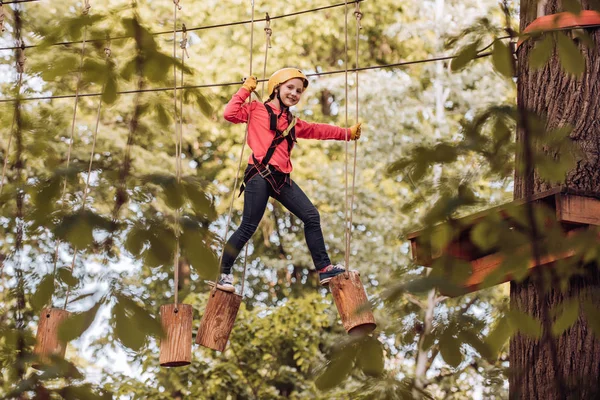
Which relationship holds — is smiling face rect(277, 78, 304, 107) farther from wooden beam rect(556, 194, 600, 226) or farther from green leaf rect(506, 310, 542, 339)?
green leaf rect(506, 310, 542, 339)

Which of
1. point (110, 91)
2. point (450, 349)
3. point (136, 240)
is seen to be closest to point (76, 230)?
point (136, 240)

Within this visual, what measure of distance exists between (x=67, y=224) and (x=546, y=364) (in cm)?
192

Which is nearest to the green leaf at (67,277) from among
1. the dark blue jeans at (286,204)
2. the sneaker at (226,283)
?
the sneaker at (226,283)

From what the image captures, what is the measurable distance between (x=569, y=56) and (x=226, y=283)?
2412 mm

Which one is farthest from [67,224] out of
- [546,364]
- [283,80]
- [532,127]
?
[283,80]

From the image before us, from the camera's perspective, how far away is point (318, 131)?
180 inches

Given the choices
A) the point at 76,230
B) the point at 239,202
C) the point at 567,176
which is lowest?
the point at 76,230

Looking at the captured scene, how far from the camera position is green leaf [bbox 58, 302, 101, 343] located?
1.67 m

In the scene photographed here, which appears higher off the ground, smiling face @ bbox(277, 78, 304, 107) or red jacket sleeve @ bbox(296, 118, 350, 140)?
smiling face @ bbox(277, 78, 304, 107)

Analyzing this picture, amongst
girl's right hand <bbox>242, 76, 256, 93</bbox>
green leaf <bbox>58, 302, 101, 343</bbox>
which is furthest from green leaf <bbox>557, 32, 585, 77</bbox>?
girl's right hand <bbox>242, 76, 256, 93</bbox>

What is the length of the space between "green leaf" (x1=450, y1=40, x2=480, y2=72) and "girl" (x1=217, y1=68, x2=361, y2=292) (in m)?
2.14

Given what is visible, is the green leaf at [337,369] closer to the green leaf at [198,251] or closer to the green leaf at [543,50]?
the green leaf at [198,251]

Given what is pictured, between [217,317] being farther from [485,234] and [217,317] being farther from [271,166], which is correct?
[485,234]

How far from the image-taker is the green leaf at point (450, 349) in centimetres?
190
